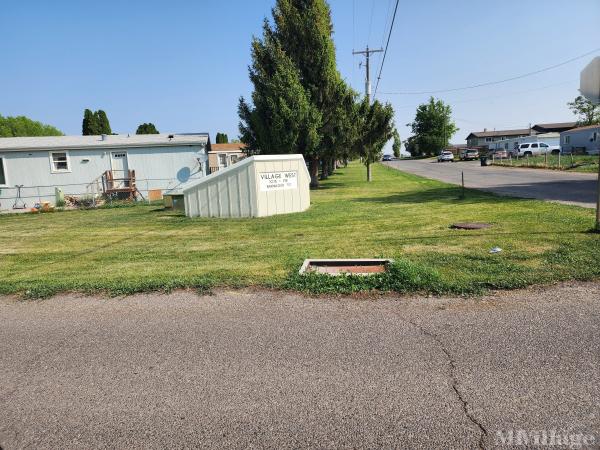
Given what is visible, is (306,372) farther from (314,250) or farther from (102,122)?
(102,122)

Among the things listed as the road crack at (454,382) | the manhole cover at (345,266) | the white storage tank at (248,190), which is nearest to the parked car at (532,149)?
the white storage tank at (248,190)

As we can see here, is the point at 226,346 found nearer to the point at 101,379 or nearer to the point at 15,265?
the point at 101,379

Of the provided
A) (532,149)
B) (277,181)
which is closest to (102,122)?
(277,181)

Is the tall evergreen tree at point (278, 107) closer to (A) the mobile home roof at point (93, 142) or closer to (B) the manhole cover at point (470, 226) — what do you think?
(A) the mobile home roof at point (93, 142)

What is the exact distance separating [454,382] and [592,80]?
677cm

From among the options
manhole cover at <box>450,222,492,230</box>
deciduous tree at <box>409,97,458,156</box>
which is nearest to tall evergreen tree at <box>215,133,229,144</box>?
deciduous tree at <box>409,97,458,156</box>

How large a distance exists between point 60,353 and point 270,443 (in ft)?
8.25

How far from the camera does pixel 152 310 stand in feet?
16.9

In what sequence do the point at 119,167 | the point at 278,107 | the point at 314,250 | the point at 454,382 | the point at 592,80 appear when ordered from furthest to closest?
1. the point at 119,167
2. the point at 278,107
3. the point at 314,250
4. the point at 592,80
5. the point at 454,382

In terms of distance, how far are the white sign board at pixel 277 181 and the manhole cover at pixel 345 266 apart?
24.5 ft

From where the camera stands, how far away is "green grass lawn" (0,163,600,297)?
19.1 feet

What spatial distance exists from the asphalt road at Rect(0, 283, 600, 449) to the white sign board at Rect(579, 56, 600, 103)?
414 cm

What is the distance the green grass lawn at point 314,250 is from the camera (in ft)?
19.1

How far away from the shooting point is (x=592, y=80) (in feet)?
24.4
